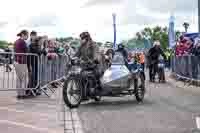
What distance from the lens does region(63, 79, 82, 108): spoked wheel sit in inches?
450

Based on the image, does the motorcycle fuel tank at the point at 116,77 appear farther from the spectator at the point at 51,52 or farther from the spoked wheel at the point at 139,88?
the spectator at the point at 51,52

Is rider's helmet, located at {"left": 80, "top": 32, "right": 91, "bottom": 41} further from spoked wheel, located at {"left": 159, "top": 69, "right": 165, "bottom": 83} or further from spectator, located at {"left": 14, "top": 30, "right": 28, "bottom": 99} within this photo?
spoked wheel, located at {"left": 159, "top": 69, "right": 165, "bottom": 83}

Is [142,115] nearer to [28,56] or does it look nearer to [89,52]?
[89,52]

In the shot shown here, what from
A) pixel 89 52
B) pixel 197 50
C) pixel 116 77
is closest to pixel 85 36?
pixel 89 52

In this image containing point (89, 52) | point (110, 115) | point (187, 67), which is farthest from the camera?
point (187, 67)

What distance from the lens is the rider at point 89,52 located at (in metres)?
12.5

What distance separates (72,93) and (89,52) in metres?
1.51

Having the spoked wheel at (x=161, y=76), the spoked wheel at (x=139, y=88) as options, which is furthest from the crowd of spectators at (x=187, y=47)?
the spoked wheel at (x=139, y=88)

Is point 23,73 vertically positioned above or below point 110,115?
above

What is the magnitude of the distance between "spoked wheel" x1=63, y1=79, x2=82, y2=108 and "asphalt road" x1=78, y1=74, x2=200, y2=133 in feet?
0.72

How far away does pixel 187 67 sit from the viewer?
66.3ft

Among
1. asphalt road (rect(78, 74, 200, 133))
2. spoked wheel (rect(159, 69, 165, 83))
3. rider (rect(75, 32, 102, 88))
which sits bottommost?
asphalt road (rect(78, 74, 200, 133))

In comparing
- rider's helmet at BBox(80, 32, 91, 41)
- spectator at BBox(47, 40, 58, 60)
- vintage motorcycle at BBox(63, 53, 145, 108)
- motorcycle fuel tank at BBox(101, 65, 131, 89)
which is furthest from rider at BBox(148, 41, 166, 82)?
rider's helmet at BBox(80, 32, 91, 41)

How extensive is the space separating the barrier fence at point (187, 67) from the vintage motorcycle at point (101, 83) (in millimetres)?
5416
